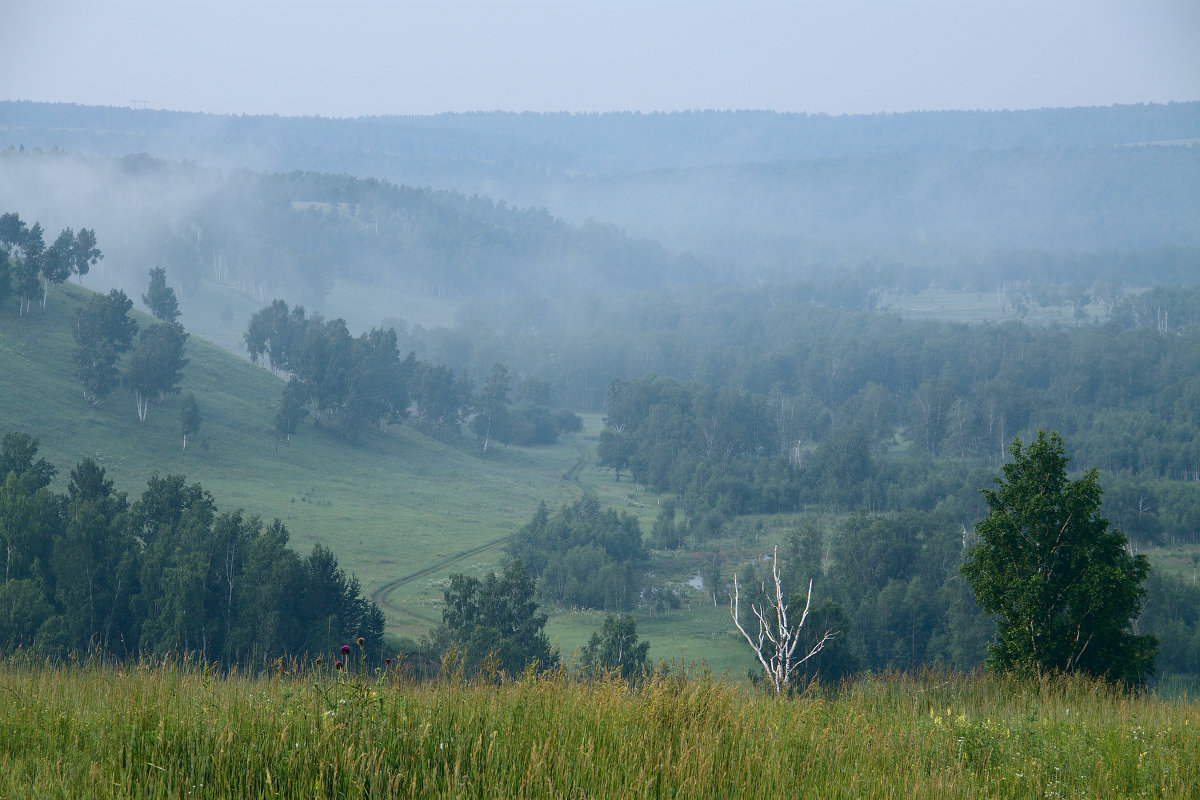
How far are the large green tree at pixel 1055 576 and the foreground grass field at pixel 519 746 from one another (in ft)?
39.5

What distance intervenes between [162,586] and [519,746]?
46748 mm

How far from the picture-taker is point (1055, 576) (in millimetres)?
21047

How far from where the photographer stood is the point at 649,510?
387 ft

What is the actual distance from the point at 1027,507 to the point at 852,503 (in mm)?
102137

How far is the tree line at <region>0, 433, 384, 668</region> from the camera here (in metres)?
45.6

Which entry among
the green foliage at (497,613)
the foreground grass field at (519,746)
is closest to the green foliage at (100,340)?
the green foliage at (497,613)

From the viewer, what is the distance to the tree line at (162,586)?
45.6m

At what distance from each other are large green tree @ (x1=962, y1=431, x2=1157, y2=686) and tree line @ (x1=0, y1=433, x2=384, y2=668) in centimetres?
3073

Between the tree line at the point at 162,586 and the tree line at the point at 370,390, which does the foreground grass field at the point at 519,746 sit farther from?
the tree line at the point at 370,390

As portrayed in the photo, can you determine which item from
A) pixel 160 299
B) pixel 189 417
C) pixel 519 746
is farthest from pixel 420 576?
pixel 160 299

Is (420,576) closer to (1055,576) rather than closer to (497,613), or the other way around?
(497,613)

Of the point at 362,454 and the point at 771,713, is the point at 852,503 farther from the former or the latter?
the point at 771,713

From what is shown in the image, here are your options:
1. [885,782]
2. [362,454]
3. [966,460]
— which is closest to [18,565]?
[885,782]

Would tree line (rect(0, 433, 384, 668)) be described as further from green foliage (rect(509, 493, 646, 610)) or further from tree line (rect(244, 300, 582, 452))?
tree line (rect(244, 300, 582, 452))
